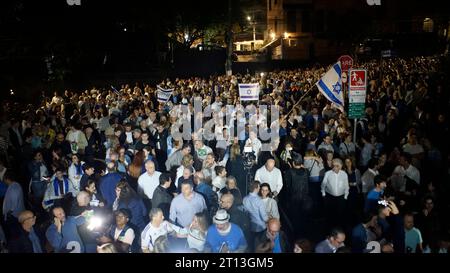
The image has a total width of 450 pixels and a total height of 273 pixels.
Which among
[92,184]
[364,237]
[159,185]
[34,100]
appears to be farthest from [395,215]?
[34,100]

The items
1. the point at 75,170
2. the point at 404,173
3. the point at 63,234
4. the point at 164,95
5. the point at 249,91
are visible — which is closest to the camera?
the point at 63,234

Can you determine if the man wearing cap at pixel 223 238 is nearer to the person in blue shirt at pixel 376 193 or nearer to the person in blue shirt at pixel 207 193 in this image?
the person in blue shirt at pixel 207 193

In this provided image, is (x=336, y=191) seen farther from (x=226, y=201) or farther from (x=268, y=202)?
(x=226, y=201)

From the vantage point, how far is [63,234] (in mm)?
5195

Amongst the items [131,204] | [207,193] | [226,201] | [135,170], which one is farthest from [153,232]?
[135,170]

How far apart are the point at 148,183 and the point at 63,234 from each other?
1.89m

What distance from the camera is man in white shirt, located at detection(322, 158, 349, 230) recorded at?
690 centimetres

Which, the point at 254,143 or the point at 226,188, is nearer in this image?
the point at 226,188

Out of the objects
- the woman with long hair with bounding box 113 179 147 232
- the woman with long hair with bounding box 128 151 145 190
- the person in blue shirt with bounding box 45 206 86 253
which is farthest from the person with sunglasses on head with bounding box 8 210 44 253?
the woman with long hair with bounding box 128 151 145 190

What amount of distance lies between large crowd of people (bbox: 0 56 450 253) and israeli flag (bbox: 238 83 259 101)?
0.74 meters

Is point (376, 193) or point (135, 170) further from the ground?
point (135, 170)

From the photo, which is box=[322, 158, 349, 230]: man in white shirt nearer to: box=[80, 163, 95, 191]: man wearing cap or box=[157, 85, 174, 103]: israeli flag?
box=[80, 163, 95, 191]: man wearing cap

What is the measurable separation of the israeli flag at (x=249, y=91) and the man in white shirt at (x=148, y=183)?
19.2ft

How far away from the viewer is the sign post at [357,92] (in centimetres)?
900
